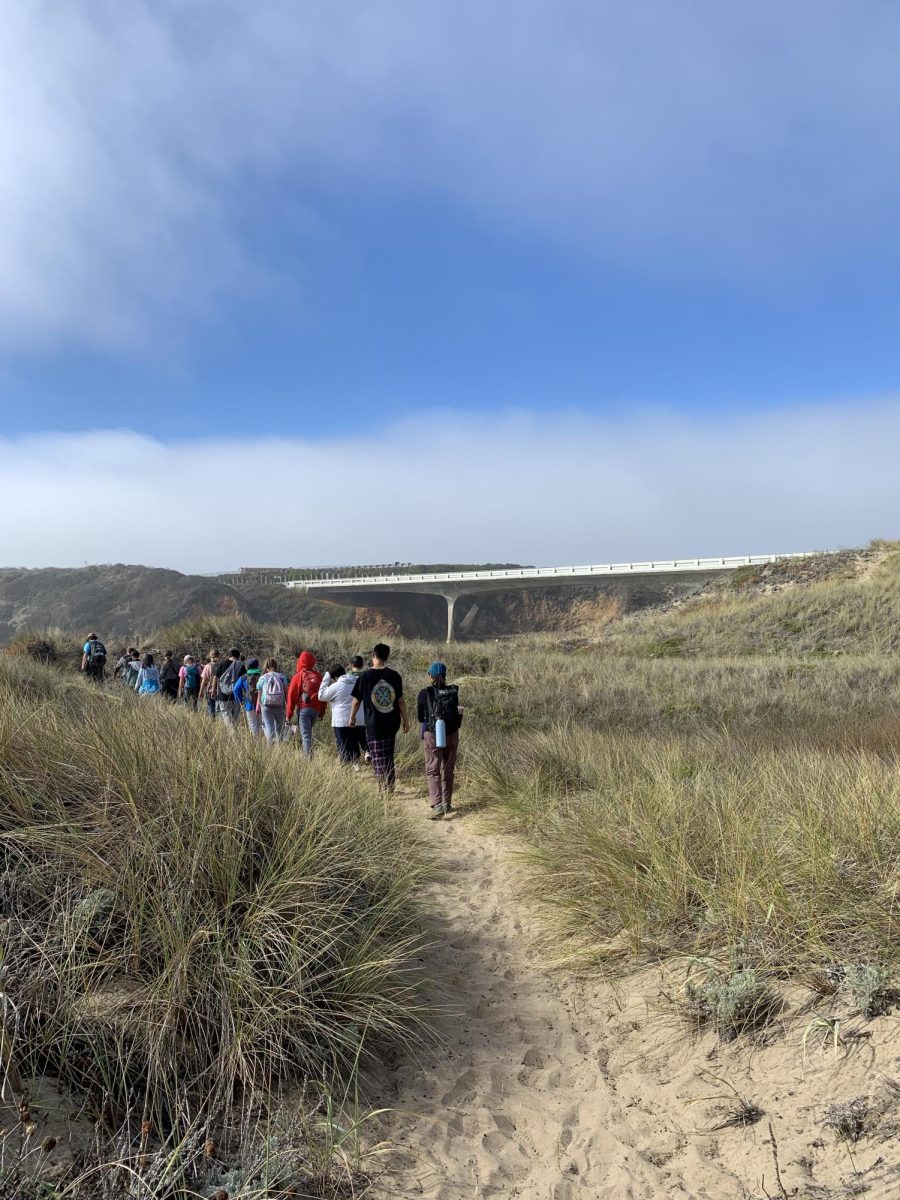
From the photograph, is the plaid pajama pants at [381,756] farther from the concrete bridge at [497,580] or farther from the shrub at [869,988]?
the concrete bridge at [497,580]

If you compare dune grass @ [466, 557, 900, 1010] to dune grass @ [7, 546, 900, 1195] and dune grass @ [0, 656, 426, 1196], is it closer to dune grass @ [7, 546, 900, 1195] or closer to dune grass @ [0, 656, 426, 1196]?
dune grass @ [7, 546, 900, 1195]

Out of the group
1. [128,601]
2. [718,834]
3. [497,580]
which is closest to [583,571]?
[497,580]

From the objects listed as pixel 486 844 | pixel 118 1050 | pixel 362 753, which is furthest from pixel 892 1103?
pixel 362 753

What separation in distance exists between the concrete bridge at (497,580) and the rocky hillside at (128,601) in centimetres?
347

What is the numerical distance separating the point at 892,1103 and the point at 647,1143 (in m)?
0.96

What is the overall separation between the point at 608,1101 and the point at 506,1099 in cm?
46

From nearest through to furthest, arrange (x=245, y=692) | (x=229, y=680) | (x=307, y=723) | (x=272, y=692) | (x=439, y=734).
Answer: (x=439, y=734) < (x=307, y=723) < (x=272, y=692) < (x=245, y=692) < (x=229, y=680)

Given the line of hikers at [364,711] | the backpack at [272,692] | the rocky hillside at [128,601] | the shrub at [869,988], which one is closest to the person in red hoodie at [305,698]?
the line of hikers at [364,711]

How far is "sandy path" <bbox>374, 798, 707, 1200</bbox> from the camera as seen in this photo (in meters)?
2.80

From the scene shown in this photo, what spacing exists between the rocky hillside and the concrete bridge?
11.4 feet

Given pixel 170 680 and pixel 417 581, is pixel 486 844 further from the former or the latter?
pixel 417 581

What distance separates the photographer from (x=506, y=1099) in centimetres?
335

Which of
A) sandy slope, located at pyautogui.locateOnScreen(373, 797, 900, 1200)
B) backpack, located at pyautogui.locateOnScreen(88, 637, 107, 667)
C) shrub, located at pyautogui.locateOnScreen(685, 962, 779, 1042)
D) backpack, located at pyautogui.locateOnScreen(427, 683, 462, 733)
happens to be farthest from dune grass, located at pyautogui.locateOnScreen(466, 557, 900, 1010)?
backpack, located at pyautogui.locateOnScreen(88, 637, 107, 667)

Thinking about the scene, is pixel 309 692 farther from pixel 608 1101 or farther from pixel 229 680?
pixel 608 1101
